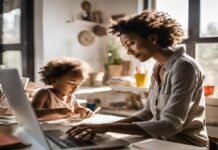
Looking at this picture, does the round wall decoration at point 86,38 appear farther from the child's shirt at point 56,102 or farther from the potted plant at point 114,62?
the child's shirt at point 56,102

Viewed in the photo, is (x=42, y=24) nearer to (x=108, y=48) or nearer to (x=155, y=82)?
(x=108, y=48)

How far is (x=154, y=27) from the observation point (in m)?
1.47

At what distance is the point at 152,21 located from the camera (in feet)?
4.87

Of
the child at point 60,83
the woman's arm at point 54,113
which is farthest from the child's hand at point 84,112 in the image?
the woman's arm at point 54,113

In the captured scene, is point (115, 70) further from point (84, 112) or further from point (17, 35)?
point (84, 112)

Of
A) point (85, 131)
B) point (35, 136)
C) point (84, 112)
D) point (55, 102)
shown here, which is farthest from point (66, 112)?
point (35, 136)

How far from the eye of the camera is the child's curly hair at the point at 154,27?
146 cm

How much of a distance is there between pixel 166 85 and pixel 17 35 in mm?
2483

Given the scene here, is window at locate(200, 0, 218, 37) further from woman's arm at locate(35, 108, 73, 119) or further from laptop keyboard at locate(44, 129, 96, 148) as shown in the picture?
laptop keyboard at locate(44, 129, 96, 148)

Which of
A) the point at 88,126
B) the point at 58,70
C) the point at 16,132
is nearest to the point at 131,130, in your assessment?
the point at 88,126

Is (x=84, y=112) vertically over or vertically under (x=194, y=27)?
under

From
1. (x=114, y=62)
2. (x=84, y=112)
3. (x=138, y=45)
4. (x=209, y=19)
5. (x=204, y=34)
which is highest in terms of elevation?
(x=209, y=19)

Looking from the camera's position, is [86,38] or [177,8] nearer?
[177,8]

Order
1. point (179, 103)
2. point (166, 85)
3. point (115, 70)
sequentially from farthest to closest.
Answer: point (115, 70) < point (166, 85) < point (179, 103)
